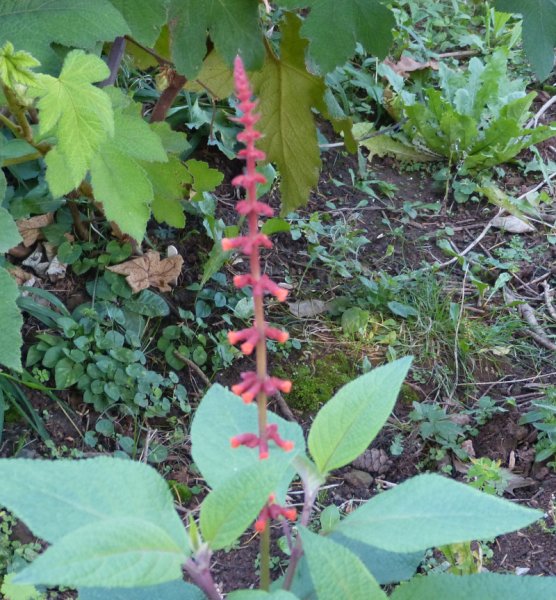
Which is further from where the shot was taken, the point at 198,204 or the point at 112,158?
the point at 198,204

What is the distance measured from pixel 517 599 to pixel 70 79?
1.05 metres

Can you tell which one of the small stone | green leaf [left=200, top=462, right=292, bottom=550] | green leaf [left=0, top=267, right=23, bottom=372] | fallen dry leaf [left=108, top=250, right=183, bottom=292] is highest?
green leaf [left=200, top=462, right=292, bottom=550]

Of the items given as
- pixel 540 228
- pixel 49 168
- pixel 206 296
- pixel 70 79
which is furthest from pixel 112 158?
pixel 540 228

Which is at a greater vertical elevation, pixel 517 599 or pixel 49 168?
pixel 49 168

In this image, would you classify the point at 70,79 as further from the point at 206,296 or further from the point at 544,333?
the point at 544,333

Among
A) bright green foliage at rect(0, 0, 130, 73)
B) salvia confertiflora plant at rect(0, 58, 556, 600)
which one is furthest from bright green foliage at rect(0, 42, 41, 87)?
salvia confertiflora plant at rect(0, 58, 556, 600)

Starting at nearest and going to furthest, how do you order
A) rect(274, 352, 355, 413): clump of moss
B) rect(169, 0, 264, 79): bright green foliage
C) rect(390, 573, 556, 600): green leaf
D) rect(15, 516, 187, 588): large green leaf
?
rect(15, 516, 187, 588): large green leaf
rect(390, 573, 556, 600): green leaf
rect(169, 0, 264, 79): bright green foliage
rect(274, 352, 355, 413): clump of moss

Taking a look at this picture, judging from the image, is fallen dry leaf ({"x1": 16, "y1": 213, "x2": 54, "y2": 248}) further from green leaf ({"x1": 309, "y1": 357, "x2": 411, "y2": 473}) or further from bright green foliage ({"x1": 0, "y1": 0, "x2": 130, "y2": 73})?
green leaf ({"x1": 309, "y1": 357, "x2": 411, "y2": 473})

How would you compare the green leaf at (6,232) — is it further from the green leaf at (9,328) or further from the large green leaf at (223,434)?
the large green leaf at (223,434)

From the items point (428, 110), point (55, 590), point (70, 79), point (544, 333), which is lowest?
point (55, 590)

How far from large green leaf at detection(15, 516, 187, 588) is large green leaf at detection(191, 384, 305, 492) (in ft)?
→ 0.52

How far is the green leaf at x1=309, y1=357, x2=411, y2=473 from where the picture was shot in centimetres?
91

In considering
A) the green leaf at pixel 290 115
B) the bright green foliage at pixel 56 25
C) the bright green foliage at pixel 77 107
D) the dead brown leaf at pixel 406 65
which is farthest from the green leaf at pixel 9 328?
the dead brown leaf at pixel 406 65

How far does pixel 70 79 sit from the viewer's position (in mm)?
1391
